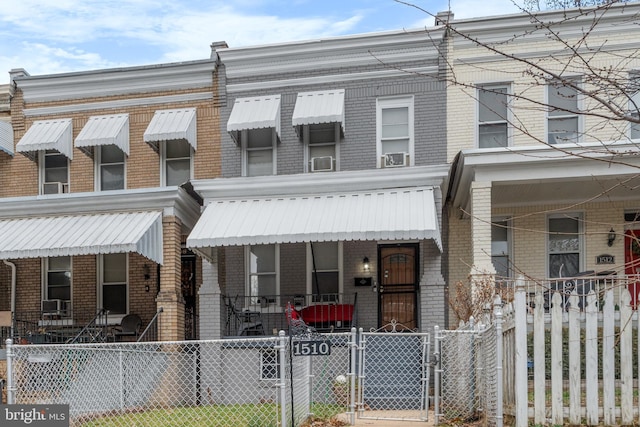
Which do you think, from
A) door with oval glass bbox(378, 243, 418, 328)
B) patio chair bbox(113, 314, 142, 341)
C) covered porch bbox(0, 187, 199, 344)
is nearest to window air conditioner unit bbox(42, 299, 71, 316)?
covered porch bbox(0, 187, 199, 344)

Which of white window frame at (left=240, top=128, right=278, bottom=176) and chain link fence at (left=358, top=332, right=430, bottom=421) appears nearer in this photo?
chain link fence at (left=358, top=332, right=430, bottom=421)

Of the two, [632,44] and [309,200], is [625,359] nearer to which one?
[309,200]

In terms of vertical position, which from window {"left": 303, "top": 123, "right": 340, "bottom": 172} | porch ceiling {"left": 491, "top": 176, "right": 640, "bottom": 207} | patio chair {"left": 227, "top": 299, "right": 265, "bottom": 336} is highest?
window {"left": 303, "top": 123, "right": 340, "bottom": 172}

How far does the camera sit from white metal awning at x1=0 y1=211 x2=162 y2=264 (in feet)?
43.3

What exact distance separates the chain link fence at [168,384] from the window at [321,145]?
177 inches

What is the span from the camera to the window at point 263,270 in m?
15.8

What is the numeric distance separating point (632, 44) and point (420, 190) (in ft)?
18.7

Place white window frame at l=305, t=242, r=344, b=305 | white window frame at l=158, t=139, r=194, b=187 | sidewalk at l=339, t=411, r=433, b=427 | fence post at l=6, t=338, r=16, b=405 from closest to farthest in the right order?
fence post at l=6, t=338, r=16, b=405
sidewalk at l=339, t=411, r=433, b=427
white window frame at l=305, t=242, r=344, b=305
white window frame at l=158, t=139, r=194, b=187

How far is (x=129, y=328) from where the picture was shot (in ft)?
52.3

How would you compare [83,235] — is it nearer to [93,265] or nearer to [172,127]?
[93,265]

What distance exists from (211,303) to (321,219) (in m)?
3.01

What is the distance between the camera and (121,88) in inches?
683

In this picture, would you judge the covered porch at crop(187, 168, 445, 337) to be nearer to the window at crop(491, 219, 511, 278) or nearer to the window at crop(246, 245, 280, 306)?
the window at crop(246, 245, 280, 306)

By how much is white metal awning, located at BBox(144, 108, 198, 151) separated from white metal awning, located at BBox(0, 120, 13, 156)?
3.72 m
